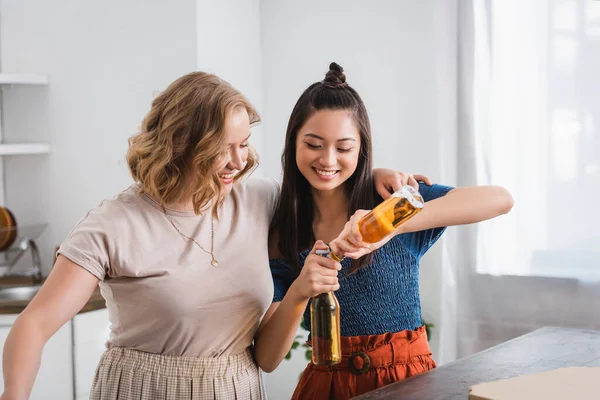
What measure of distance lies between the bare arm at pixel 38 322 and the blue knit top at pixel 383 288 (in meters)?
0.56

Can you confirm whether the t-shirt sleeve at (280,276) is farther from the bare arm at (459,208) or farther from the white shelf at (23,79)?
the white shelf at (23,79)

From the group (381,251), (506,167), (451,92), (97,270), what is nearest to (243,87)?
(451,92)

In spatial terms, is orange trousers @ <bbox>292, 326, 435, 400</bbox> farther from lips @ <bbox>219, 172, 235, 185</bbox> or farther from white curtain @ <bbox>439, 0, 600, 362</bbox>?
white curtain @ <bbox>439, 0, 600, 362</bbox>

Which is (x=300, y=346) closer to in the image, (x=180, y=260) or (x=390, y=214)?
(x=180, y=260)

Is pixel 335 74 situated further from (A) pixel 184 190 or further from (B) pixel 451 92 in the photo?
(B) pixel 451 92

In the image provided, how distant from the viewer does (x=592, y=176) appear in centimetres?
297

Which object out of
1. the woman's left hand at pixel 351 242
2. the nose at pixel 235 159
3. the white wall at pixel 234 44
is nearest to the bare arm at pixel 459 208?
the woman's left hand at pixel 351 242

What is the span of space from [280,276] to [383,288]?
27cm

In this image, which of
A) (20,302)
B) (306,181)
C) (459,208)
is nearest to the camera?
(459,208)

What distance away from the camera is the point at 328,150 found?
1.79 meters

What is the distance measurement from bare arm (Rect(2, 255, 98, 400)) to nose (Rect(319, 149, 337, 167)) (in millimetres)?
550

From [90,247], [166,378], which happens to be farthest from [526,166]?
[90,247]

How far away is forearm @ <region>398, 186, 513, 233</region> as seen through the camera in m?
1.83

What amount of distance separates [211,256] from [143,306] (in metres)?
0.18
